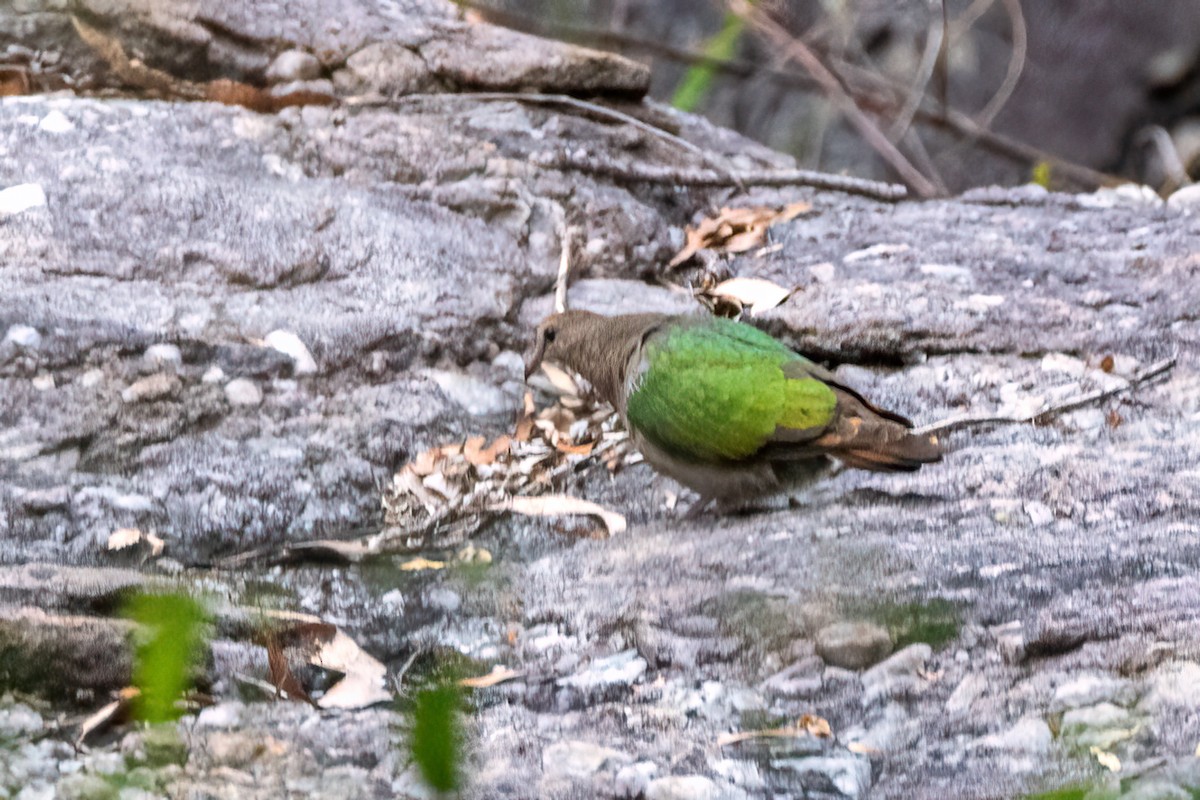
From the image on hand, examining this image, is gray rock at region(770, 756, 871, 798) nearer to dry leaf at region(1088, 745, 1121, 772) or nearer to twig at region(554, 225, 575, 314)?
dry leaf at region(1088, 745, 1121, 772)

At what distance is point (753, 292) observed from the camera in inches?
157

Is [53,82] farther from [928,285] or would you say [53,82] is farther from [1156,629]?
[1156,629]

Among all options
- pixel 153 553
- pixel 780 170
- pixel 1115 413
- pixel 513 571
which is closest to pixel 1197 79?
pixel 780 170

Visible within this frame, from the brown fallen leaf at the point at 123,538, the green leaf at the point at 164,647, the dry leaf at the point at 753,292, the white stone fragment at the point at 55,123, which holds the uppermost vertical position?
the green leaf at the point at 164,647

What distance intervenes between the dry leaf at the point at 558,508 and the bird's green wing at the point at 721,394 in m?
0.27

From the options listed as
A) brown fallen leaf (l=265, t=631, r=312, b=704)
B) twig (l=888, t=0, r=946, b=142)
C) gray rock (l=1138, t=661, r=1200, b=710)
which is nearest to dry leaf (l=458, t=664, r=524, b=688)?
brown fallen leaf (l=265, t=631, r=312, b=704)

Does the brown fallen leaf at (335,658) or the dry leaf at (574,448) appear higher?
the brown fallen leaf at (335,658)

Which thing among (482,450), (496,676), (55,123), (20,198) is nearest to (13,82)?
(55,123)

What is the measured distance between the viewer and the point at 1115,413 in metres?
3.23

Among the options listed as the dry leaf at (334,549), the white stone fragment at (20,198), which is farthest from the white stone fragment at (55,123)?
the dry leaf at (334,549)

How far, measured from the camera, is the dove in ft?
8.94

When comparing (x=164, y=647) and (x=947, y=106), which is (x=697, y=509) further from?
(x=947, y=106)

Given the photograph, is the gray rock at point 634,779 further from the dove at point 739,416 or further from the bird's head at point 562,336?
the bird's head at point 562,336

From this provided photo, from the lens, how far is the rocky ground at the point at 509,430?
1786mm
